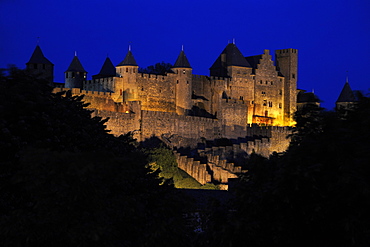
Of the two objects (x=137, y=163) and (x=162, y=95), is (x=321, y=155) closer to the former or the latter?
(x=137, y=163)

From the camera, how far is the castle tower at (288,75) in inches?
2670

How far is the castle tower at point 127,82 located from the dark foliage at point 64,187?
110ft

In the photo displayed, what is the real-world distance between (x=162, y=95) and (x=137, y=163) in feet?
135

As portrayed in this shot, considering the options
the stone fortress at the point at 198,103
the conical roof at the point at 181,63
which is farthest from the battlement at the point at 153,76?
the conical roof at the point at 181,63

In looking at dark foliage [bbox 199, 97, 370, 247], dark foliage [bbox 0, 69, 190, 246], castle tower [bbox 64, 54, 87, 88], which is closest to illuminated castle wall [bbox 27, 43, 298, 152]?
castle tower [bbox 64, 54, 87, 88]

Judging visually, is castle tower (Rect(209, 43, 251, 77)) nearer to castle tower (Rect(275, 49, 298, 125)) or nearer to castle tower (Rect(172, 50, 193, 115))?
castle tower (Rect(172, 50, 193, 115))

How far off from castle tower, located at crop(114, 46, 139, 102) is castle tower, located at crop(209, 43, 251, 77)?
34.8 ft

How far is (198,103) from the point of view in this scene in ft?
192

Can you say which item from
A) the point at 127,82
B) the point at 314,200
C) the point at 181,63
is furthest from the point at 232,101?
the point at 314,200

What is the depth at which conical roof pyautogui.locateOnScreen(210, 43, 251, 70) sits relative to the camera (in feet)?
207

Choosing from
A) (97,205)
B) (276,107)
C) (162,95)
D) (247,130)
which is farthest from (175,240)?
(276,107)

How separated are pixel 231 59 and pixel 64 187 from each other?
49998 millimetres

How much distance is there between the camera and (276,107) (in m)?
67.1

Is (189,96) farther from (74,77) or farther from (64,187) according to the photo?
(64,187)
